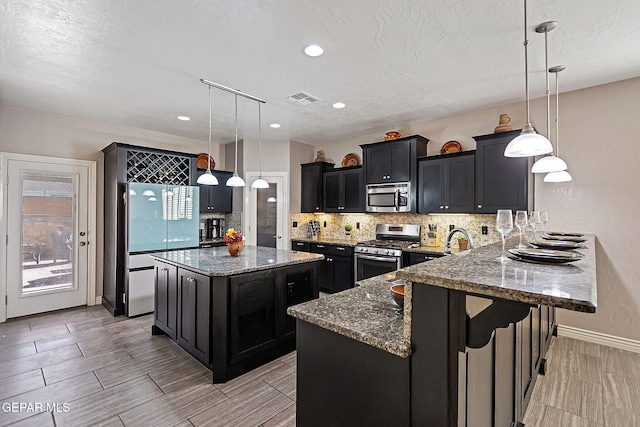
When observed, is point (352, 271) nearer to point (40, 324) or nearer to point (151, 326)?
point (151, 326)

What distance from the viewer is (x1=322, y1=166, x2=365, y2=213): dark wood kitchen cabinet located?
544 centimetres

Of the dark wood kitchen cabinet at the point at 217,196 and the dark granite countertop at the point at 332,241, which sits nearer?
Answer: the dark granite countertop at the point at 332,241

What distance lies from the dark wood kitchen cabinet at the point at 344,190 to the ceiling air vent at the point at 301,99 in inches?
72.2

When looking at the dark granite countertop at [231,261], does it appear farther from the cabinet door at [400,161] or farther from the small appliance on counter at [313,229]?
Answer: the small appliance on counter at [313,229]

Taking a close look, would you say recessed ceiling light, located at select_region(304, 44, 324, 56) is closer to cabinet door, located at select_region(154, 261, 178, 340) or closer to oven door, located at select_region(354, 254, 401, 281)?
cabinet door, located at select_region(154, 261, 178, 340)

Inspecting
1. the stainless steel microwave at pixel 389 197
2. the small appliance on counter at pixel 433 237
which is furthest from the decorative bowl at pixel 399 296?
the small appliance on counter at pixel 433 237

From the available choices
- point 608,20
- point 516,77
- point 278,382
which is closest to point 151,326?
point 278,382

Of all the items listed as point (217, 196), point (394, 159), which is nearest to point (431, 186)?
point (394, 159)

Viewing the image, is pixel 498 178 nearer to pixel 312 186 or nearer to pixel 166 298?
pixel 312 186

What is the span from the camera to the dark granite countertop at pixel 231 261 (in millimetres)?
2713

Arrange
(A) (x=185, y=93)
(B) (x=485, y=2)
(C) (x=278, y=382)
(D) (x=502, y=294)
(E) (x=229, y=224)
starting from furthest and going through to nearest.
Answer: (E) (x=229, y=224) → (A) (x=185, y=93) → (C) (x=278, y=382) → (B) (x=485, y=2) → (D) (x=502, y=294)

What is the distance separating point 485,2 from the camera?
207 centimetres

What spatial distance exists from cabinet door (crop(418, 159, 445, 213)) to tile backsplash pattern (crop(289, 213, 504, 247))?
0.35 m

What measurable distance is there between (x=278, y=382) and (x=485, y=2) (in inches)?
130
